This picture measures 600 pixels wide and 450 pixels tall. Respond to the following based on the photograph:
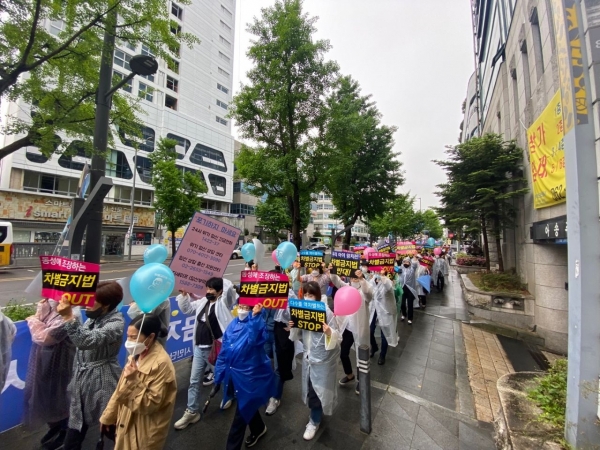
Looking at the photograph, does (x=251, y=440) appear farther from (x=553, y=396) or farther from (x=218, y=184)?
(x=218, y=184)

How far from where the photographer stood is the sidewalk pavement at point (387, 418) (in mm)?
2896

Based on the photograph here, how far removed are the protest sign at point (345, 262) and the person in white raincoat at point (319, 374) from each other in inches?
66.8

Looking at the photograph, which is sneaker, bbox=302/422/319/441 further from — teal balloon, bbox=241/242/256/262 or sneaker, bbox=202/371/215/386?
teal balloon, bbox=241/242/256/262

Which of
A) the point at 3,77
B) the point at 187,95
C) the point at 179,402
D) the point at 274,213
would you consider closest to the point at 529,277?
the point at 179,402

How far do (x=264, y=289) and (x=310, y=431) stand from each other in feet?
5.55

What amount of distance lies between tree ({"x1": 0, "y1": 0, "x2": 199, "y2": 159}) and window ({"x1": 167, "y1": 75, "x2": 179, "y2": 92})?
33.6 meters

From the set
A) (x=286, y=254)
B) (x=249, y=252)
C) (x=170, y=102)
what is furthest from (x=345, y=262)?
(x=170, y=102)

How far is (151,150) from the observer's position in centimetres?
3091

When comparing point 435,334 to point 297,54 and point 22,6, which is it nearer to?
point 297,54

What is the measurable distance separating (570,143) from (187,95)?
136 feet

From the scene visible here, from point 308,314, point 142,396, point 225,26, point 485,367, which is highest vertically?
point 225,26

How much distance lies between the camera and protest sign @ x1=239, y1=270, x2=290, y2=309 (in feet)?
9.71

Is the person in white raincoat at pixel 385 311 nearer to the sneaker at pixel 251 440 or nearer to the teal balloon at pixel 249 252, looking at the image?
the teal balloon at pixel 249 252

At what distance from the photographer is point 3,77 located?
162 inches
